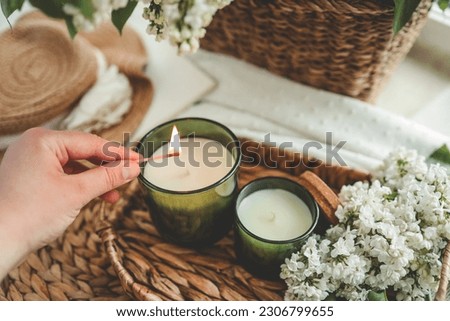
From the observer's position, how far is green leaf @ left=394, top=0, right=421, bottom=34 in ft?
1.88

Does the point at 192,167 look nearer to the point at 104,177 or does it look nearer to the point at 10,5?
the point at 104,177

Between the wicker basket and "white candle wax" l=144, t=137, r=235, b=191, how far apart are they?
7.6 inches

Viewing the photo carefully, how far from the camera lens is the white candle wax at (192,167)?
0.62 meters

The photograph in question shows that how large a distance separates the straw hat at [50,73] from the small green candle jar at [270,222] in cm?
25

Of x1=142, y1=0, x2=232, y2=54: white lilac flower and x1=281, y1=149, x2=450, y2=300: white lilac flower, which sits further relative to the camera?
x1=281, y1=149, x2=450, y2=300: white lilac flower

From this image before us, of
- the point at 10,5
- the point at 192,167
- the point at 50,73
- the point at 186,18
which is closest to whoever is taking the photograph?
the point at 186,18

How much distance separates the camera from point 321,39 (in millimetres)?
718

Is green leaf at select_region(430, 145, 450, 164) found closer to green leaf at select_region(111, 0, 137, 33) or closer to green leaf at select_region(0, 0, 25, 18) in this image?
green leaf at select_region(111, 0, 137, 33)

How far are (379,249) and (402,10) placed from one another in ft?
0.84

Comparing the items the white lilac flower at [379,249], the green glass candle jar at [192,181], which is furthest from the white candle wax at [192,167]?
the white lilac flower at [379,249]

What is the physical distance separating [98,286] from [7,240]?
16 centimetres

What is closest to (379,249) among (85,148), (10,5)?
(85,148)

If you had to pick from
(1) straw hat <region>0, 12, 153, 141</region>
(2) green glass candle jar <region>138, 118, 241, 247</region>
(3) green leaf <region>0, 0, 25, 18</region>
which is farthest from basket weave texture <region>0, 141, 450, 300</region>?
(3) green leaf <region>0, 0, 25, 18</region>
